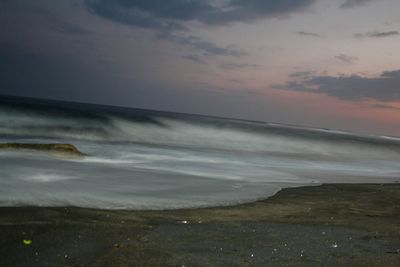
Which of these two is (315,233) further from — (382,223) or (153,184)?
(153,184)

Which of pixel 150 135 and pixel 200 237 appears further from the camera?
pixel 150 135

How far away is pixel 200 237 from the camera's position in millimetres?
6930

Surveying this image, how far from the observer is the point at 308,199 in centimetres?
1196

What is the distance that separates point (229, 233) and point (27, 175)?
26.0 ft

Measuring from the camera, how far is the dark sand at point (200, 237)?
5.71 m

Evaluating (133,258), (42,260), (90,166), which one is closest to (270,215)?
(133,258)

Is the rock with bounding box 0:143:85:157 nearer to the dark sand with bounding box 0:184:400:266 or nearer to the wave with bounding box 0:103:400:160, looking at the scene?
the dark sand with bounding box 0:184:400:266

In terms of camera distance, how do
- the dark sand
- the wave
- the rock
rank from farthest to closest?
the wave < the rock < the dark sand

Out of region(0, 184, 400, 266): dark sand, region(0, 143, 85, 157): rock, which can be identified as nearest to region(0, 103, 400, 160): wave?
region(0, 143, 85, 157): rock

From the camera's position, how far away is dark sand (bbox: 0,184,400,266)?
5.71 metres

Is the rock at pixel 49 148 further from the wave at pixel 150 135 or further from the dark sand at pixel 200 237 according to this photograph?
the wave at pixel 150 135

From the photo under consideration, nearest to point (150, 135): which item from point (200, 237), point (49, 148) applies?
point (49, 148)

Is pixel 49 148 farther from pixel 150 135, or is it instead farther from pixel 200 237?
pixel 150 135

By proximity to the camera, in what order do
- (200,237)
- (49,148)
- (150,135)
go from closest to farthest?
(200,237)
(49,148)
(150,135)
